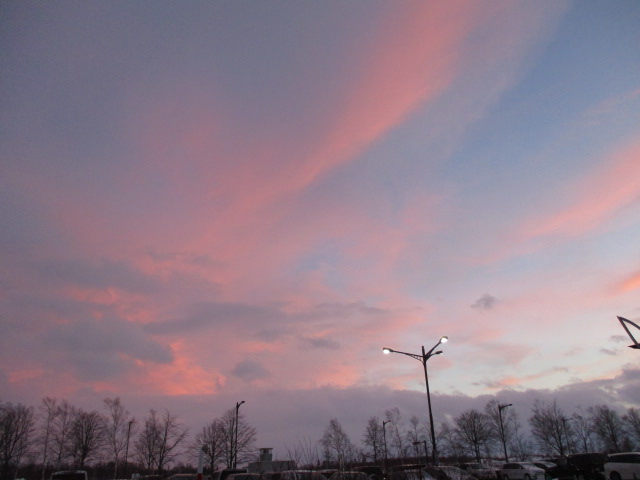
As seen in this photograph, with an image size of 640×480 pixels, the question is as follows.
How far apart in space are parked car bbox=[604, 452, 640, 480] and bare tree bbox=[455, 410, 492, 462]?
156 ft

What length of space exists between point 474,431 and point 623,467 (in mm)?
52419

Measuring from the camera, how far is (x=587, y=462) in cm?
3206

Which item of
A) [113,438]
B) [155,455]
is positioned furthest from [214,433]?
[113,438]

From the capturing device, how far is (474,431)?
72938 mm

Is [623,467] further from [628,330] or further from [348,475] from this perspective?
[348,475]

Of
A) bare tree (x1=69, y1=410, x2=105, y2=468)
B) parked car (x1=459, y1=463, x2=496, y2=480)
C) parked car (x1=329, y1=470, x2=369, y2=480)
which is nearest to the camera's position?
parked car (x1=329, y1=470, x2=369, y2=480)

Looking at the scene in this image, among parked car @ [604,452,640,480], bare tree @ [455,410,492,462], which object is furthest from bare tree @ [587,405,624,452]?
parked car @ [604,452,640,480]

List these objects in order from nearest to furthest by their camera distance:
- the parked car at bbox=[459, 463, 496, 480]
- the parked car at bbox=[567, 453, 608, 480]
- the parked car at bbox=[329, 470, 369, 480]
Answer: the parked car at bbox=[329, 470, 369, 480] → the parked car at bbox=[459, 463, 496, 480] → the parked car at bbox=[567, 453, 608, 480]

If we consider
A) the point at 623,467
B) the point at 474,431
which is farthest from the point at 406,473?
the point at 474,431

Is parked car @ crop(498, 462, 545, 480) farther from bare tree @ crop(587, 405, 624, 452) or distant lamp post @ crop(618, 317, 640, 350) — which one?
bare tree @ crop(587, 405, 624, 452)

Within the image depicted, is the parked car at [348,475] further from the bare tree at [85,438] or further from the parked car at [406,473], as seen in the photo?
the bare tree at [85,438]

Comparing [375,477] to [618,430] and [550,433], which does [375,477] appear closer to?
[550,433]

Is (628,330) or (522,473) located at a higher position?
(628,330)

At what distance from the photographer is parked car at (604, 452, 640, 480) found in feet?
79.2
